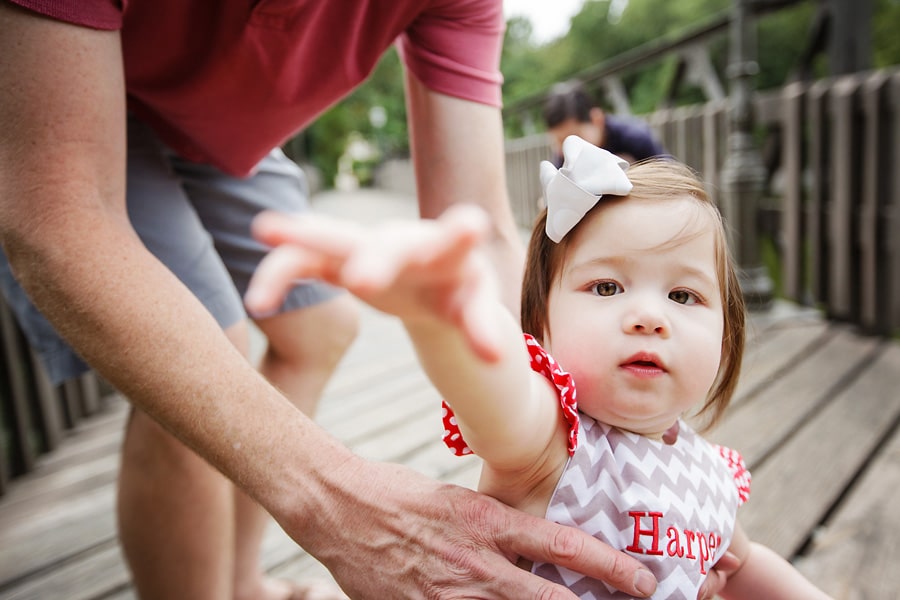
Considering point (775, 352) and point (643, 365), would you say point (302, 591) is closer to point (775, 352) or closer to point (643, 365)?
point (643, 365)

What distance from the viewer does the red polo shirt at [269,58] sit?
99 cm

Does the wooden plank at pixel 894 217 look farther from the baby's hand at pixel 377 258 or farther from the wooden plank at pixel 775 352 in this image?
the baby's hand at pixel 377 258

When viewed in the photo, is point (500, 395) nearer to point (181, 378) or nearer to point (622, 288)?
point (622, 288)

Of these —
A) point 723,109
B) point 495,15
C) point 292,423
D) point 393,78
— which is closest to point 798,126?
point 723,109

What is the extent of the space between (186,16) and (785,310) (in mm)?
3140

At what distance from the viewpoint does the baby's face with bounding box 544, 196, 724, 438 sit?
74 centimetres

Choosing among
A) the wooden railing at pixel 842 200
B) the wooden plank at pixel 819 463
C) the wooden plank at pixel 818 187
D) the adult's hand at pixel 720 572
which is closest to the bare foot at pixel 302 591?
the adult's hand at pixel 720 572

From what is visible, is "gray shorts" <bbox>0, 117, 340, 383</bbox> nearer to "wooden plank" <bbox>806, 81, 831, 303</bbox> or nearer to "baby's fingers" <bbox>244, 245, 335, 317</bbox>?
"baby's fingers" <bbox>244, 245, 335, 317</bbox>

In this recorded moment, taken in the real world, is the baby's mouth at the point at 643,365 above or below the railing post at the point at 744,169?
above

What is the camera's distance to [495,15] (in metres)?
1.22

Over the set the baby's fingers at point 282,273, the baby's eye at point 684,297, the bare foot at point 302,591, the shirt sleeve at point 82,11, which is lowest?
the bare foot at point 302,591

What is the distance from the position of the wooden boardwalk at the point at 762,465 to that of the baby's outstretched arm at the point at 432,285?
2.15 ft

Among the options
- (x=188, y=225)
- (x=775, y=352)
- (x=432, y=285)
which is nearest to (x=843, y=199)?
(x=775, y=352)

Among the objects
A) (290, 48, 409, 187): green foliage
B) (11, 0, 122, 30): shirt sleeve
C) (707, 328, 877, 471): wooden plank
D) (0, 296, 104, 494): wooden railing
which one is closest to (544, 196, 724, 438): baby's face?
(11, 0, 122, 30): shirt sleeve
